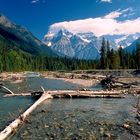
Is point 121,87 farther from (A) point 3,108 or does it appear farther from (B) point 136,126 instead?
(B) point 136,126

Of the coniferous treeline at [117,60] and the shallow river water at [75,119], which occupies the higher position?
the coniferous treeline at [117,60]

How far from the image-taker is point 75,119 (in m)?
29.4

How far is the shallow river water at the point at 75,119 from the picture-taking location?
23.9m

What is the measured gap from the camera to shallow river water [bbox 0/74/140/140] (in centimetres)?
2392

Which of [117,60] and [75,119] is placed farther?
[117,60]

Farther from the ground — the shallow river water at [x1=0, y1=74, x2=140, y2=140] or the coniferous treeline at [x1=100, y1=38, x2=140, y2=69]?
the coniferous treeline at [x1=100, y1=38, x2=140, y2=69]

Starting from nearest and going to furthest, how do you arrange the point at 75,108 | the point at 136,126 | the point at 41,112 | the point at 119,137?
the point at 119,137, the point at 136,126, the point at 41,112, the point at 75,108

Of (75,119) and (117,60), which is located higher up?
(117,60)

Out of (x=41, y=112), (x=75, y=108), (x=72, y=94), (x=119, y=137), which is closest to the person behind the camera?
(x=119, y=137)

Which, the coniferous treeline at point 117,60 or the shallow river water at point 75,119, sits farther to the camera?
the coniferous treeline at point 117,60

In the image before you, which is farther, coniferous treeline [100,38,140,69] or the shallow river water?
coniferous treeline [100,38,140,69]

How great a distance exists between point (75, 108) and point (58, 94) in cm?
977

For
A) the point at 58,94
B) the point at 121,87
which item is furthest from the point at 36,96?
the point at 121,87

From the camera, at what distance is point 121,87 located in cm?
5572
